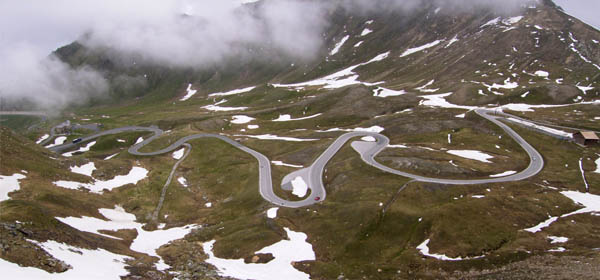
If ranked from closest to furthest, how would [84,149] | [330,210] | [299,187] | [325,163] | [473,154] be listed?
[330,210] → [299,187] → [473,154] → [325,163] → [84,149]

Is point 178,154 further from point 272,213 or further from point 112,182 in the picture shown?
point 272,213

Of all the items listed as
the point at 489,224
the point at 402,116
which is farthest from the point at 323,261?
the point at 402,116

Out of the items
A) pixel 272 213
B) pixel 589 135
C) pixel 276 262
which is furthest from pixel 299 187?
pixel 589 135

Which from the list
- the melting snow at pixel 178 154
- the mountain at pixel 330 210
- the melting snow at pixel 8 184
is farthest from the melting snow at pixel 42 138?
the melting snow at pixel 8 184

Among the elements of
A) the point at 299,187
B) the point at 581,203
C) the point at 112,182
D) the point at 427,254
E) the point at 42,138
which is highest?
the point at 42,138

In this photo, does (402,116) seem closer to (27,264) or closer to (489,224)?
(489,224)

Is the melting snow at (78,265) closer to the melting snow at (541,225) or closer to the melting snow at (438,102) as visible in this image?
the melting snow at (541,225)
